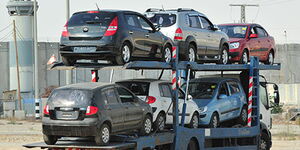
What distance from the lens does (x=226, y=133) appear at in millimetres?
18328

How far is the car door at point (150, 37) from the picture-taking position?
1554 cm

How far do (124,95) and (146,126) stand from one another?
0.98 meters

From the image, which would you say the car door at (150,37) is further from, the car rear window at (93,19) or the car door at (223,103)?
the car door at (223,103)

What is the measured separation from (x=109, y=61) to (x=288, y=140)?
628 inches

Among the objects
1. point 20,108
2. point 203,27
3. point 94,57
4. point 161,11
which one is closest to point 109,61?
point 94,57

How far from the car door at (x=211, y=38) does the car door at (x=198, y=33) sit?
0.86ft

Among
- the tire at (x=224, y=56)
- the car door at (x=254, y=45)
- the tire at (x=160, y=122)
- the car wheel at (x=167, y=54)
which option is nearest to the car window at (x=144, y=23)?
the car wheel at (x=167, y=54)

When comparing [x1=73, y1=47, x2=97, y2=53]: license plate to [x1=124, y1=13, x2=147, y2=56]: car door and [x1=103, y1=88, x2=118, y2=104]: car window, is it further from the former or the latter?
[x1=103, y1=88, x2=118, y2=104]: car window

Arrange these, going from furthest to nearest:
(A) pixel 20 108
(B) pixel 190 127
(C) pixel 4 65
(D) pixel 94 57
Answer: (C) pixel 4 65 → (A) pixel 20 108 → (B) pixel 190 127 → (D) pixel 94 57

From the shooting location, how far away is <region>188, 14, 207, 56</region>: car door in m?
17.9

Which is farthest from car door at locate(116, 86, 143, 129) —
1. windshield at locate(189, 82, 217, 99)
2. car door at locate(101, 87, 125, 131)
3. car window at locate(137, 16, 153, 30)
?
windshield at locate(189, 82, 217, 99)

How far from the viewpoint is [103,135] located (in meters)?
13.0

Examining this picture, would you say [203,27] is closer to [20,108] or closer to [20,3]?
[20,108]

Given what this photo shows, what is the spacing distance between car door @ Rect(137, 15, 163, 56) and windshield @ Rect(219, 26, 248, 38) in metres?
5.63
